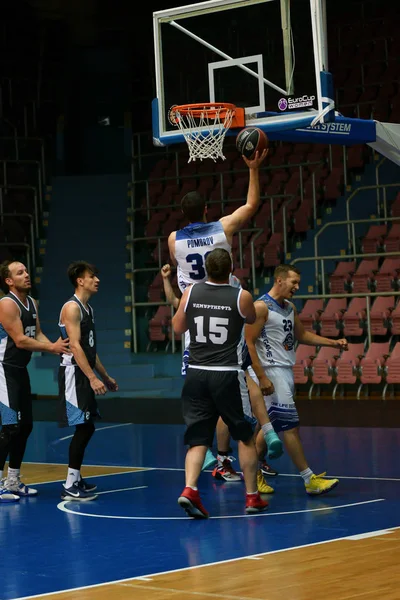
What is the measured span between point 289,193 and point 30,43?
325 inches

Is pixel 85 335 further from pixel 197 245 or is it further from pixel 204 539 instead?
pixel 204 539

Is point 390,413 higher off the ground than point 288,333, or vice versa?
point 288,333

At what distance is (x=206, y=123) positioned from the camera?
952 cm

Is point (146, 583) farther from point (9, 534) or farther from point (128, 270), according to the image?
point (128, 270)

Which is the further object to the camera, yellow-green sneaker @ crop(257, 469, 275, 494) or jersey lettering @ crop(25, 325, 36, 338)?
jersey lettering @ crop(25, 325, 36, 338)

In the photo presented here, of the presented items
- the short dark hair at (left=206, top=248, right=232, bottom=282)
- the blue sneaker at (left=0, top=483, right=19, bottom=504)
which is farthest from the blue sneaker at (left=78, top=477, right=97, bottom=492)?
the short dark hair at (left=206, top=248, right=232, bottom=282)

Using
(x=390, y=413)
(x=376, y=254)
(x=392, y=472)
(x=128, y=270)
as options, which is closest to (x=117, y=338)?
(x=128, y=270)

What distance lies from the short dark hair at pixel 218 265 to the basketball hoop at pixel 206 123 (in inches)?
76.5

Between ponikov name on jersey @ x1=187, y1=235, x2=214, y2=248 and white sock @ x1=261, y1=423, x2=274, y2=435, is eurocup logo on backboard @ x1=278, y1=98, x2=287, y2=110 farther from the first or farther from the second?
white sock @ x1=261, y1=423, x2=274, y2=435

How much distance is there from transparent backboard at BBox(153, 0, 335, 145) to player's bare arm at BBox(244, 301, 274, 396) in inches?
65.7

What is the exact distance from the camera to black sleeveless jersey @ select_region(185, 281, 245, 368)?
24.0ft

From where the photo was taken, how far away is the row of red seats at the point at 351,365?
14.1 meters

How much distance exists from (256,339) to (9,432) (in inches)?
81.9

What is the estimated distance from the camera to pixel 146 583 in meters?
5.30
